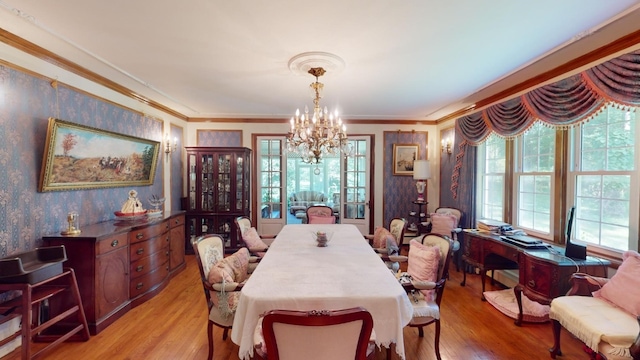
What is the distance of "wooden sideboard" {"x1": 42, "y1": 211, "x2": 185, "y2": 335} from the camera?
2516 millimetres

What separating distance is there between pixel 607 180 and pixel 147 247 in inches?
192

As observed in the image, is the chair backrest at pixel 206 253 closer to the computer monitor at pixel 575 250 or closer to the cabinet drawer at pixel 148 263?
the cabinet drawer at pixel 148 263

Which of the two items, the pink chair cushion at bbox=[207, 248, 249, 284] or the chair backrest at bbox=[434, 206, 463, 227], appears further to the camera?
the chair backrest at bbox=[434, 206, 463, 227]

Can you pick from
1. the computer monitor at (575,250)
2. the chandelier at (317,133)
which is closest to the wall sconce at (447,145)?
the computer monitor at (575,250)

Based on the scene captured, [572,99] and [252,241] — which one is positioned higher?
[572,99]

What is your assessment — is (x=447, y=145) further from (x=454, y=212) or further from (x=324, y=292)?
(x=324, y=292)

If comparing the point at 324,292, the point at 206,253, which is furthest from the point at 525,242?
the point at 206,253

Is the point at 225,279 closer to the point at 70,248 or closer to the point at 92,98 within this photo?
the point at 70,248

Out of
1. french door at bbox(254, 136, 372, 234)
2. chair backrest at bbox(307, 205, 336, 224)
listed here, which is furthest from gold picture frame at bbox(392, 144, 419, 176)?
chair backrest at bbox(307, 205, 336, 224)

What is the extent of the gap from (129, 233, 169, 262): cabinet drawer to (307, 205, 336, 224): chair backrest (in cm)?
201

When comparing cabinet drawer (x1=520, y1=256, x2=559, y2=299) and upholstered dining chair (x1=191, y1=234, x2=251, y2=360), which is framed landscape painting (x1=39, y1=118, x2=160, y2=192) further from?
cabinet drawer (x1=520, y1=256, x2=559, y2=299)

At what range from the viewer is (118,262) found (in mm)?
2809

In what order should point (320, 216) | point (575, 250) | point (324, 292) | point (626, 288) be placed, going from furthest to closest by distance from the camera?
point (320, 216) → point (575, 250) → point (626, 288) → point (324, 292)

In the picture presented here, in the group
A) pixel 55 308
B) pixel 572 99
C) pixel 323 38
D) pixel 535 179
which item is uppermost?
pixel 323 38
